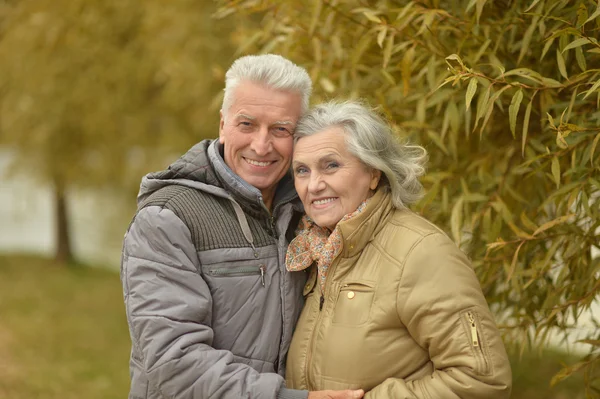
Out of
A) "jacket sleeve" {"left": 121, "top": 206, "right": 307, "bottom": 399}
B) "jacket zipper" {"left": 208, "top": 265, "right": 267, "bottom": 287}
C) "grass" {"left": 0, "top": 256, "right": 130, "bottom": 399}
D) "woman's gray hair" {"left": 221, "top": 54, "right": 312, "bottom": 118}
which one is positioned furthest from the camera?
"grass" {"left": 0, "top": 256, "right": 130, "bottom": 399}

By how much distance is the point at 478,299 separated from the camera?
7.33 feet

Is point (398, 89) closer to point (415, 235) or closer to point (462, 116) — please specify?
point (462, 116)

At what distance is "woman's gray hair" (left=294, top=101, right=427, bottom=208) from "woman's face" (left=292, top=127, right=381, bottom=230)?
0.03 m

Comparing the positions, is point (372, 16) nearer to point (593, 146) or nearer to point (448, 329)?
point (593, 146)

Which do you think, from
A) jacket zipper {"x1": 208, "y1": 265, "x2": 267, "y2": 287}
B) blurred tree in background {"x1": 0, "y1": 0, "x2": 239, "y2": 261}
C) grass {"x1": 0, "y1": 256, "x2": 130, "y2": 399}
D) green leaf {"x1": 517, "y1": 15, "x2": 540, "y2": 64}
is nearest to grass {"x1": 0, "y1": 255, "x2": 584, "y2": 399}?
grass {"x1": 0, "y1": 256, "x2": 130, "y2": 399}

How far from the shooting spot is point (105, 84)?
25.4 ft

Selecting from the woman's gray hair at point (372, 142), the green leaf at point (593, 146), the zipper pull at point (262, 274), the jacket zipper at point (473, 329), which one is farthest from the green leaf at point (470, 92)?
the zipper pull at point (262, 274)

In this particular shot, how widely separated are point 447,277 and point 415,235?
175mm

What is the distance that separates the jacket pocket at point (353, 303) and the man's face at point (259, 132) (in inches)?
19.9

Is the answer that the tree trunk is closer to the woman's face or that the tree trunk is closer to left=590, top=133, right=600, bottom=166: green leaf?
the woman's face

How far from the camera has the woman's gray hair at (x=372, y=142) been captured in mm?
2422

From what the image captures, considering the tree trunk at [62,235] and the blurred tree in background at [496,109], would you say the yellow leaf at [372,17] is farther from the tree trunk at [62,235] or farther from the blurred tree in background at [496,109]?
the tree trunk at [62,235]

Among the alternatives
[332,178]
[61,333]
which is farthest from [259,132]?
[61,333]

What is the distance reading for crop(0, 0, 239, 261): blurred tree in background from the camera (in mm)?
6625
